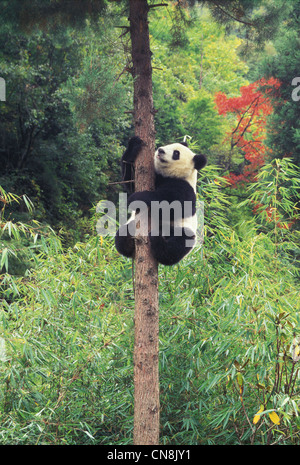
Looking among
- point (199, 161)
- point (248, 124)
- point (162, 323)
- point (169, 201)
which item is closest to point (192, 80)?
point (248, 124)

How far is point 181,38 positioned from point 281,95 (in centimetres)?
536

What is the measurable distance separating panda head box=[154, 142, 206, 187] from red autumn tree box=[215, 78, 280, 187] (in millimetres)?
6529

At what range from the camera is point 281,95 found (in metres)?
8.81

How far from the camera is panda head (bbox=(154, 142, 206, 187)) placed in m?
3.07

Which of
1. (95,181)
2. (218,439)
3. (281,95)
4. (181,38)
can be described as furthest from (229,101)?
(218,439)

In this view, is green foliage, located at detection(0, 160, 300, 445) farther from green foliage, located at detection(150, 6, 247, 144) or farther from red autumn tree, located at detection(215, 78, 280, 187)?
red autumn tree, located at detection(215, 78, 280, 187)

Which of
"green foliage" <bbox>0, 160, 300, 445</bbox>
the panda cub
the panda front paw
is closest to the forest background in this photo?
"green foliage" <bbox>0, 160, 300, 445</bbox>

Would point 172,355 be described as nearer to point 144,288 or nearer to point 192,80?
point 144,288

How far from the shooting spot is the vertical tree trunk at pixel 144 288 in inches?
111

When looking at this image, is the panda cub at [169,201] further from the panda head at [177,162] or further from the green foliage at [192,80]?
the green foliage at [192,80]

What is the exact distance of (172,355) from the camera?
338 centimetres
